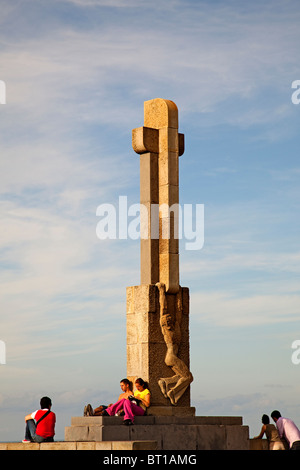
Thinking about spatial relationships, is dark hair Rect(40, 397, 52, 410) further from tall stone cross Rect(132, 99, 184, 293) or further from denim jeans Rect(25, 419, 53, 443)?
tall stone cross Rect(132, 99, 184, 293)

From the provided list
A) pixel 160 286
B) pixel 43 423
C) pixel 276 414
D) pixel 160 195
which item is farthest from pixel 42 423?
pixel 160 195

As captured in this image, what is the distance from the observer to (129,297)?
1101 inches

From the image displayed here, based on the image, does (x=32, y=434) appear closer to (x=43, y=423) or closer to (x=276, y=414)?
(x=43, y=423)

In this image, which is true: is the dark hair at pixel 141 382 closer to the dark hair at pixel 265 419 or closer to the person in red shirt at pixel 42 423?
the person in red shirt at pixel 42 423

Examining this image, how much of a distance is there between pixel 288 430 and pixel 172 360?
347 cm

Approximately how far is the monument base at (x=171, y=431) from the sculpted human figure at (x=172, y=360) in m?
0.81

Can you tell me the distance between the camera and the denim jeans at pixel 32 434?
24.2 meters

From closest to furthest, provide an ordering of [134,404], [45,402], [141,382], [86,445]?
[86,445] → [45,402] → [134,404] → [141,382]

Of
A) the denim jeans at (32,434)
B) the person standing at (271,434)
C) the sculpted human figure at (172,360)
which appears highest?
the sculpted human figure at (172,360)

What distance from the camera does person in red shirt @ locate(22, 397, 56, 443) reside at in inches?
950

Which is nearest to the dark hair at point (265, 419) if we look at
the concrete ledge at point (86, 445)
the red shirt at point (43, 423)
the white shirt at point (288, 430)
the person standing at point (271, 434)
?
the person standing at point (271, 434)

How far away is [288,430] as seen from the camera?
2678 cm

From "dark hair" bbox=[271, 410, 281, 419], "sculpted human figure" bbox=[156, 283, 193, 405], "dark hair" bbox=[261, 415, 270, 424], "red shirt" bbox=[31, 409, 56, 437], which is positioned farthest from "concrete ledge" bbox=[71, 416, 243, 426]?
"red shirt" bbox=[31, 409, 56, 437]

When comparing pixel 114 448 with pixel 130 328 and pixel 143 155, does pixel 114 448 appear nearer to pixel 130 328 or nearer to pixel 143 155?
pixel 130 328
